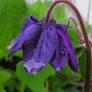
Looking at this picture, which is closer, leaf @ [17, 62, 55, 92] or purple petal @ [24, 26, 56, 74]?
purple petal @ [24, 26, 56, 74]

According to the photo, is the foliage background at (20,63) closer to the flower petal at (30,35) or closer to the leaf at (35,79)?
the leaf at (35,79)

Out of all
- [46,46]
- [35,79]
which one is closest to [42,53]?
[46,46]

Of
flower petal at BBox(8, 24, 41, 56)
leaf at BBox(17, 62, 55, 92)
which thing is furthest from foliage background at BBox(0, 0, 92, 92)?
flower petal at BBox(8, 24, 41, 56)

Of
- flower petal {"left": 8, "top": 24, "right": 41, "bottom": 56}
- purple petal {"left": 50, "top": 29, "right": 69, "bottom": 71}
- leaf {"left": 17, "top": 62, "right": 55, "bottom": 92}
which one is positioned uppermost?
flower petal {"left": 8, "top": 24, "right": 41, "bottom": 56}

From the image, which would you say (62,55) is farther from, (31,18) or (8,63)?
(8,63)

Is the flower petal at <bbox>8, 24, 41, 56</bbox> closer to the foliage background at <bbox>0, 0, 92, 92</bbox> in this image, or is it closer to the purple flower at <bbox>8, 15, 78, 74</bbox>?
the purple flower at <bbox>8, 15, 78, 74</bbox>

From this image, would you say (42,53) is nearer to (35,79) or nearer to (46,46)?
(46,46)

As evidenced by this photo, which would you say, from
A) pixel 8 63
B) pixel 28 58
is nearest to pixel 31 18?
pixel 28 58
